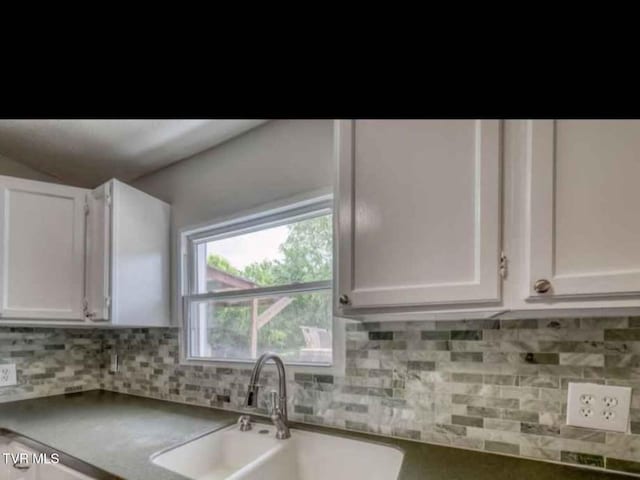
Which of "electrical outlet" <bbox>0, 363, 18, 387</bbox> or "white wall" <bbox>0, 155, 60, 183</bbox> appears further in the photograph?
"white wall" <bbox>0, 155, 60, 183</bbox>

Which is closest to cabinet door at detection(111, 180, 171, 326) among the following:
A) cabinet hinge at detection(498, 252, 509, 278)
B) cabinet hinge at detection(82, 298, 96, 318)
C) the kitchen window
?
the kitchen window

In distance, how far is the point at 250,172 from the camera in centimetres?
185

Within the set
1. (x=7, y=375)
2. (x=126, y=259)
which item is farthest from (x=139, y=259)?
(x=7, y=375)

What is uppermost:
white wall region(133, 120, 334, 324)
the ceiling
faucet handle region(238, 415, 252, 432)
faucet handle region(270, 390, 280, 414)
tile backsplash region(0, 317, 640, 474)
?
the ceiling

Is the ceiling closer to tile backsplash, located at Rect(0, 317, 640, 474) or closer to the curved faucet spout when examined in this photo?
the curved faucet spout

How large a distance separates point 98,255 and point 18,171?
91cm

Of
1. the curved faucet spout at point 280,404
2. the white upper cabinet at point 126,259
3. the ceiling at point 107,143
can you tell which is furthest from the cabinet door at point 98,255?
the curved faucet spout at point 280,404

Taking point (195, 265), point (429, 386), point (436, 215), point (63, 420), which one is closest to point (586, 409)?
point (429, 386)

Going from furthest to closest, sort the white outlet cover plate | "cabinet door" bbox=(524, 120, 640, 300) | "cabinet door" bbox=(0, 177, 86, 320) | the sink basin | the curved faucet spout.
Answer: "cabinet door" bbox=(0, 177, 86, 320) < the curved faucet spout < the sink basin < the white outlet cover plate < "cabinet door" bbox=(524, 120, 640, 300)

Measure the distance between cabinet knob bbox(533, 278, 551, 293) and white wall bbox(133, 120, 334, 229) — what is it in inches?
36.4

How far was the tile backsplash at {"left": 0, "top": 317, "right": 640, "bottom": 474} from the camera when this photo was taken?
0.97 m
